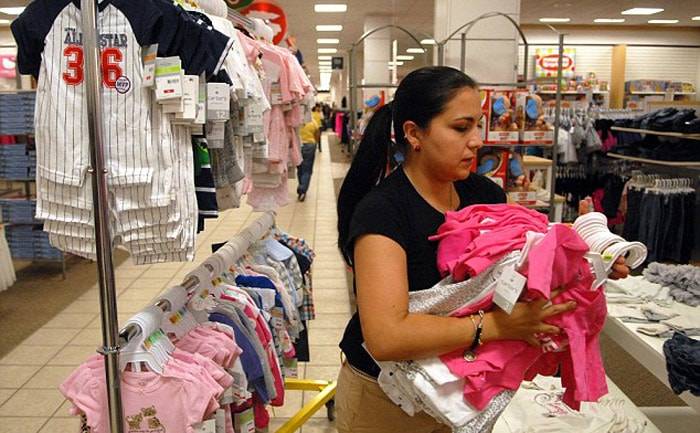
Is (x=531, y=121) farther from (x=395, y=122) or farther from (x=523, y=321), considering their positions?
(x=523, y=321)

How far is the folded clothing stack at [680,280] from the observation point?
2871mm

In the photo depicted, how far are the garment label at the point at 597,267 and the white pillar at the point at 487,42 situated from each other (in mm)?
4274

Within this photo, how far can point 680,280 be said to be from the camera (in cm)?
296

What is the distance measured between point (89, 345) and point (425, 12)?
37.5 ft

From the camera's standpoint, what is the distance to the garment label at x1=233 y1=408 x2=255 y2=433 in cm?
226

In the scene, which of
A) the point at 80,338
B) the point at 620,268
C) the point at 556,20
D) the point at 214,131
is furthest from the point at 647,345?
the point at 556,20

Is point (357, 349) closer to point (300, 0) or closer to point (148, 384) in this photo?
point (148, 384)

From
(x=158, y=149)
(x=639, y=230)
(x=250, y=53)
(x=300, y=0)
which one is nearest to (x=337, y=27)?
(x=300, y=0)

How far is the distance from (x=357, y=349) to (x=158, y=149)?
2.76ft

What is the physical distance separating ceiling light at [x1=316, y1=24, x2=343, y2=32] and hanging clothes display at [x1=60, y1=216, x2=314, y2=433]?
13.8m

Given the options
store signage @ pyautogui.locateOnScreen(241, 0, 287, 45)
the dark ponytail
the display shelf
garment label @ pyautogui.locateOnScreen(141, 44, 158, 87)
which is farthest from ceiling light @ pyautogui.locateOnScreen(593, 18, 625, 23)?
garment label @ pyautogui.locateOnScreen(141, 44, 158, 87)

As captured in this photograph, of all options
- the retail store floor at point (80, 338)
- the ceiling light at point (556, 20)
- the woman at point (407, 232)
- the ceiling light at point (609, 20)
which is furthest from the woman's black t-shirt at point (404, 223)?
the ceiling light at point (609, 20)

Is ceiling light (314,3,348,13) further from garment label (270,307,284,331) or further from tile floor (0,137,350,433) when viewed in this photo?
garment label (270,307,284,331)

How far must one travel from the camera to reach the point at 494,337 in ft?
4.75
